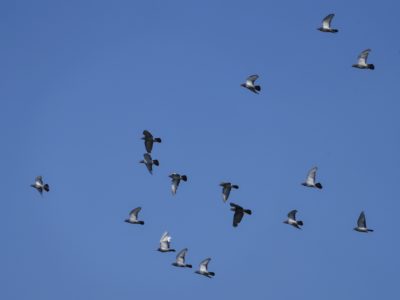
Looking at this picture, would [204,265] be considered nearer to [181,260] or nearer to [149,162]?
[181,260]

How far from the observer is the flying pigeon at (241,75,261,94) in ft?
308

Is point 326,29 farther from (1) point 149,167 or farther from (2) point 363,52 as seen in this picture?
(1) point 149,167

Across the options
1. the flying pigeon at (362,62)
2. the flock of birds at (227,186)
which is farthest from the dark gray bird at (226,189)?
the flying pigeon at (362,62)

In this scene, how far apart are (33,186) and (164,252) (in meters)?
11.7

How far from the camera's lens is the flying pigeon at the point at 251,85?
93.8 meters

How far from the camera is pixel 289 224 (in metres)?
97.5

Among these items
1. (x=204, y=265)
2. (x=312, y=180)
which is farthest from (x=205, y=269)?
(x=312, y=180)

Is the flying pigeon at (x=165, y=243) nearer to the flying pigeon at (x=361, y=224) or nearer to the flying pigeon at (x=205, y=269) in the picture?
the flying pigeon at (x=205, y=269)

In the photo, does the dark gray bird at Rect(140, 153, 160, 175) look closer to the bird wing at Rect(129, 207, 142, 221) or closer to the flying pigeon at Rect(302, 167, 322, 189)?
the bird wing at Rect(129, 207, 142, 221)

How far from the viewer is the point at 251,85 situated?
308ft

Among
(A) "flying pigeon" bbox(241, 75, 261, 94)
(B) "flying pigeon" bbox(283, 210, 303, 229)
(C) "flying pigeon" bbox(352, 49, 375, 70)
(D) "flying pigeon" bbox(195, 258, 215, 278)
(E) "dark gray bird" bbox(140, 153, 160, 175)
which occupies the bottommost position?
(D) "flying pigeon" bbox(195, 258, 215, 278)

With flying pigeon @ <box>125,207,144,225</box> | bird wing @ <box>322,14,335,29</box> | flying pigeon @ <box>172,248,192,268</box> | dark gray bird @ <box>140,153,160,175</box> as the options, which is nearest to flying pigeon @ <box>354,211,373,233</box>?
flying pigeon @ <box>172,248,192,268</box>

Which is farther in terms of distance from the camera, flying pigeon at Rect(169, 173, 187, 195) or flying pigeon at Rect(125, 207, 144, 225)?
flying pigeon at Rect(125, 207, 144, 225)

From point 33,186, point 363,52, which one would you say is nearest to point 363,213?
point 363,52
